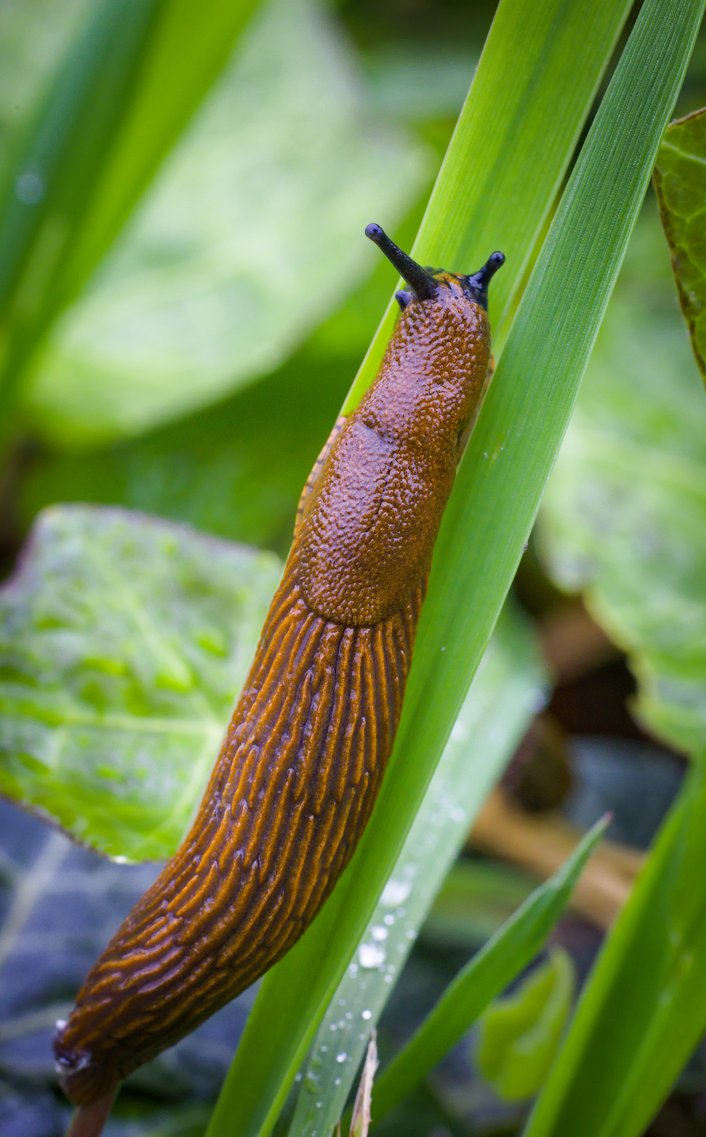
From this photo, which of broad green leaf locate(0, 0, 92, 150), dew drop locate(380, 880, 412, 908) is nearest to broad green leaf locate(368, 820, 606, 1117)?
dew drop locate(380, 880, 412, 908)

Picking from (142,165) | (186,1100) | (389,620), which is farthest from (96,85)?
(186,1100)

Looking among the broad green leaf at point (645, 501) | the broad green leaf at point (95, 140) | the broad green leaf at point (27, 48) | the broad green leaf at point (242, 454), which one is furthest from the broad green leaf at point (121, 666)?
the broad green leaf at point (27, 48)

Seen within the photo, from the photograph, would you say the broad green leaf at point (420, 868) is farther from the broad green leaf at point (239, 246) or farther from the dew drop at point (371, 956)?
the broad green leaf at point (239, 246)

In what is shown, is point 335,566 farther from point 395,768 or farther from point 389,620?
point 395,768

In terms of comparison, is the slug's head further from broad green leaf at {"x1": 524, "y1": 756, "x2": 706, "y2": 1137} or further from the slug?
broad green leaf at {"x1": 524, "y1": 756, "x2": 706, "y2": 1137}

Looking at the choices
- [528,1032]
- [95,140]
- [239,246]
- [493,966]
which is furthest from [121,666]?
[239,246]
